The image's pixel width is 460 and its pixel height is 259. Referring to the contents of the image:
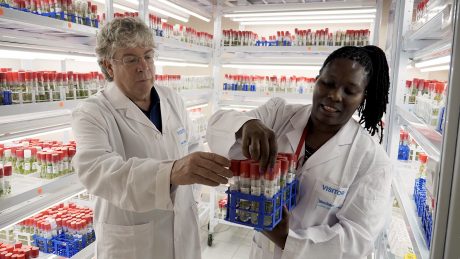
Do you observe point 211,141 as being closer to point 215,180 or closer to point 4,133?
point 215,180

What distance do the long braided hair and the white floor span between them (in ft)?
9.39

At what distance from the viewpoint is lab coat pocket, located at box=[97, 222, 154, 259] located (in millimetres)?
1572

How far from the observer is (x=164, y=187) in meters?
1.04

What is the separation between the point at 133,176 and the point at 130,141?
1.68 ft

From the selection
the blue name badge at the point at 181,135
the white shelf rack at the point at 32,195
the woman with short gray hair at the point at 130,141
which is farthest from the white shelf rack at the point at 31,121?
the blue name badge at the point at 181,135

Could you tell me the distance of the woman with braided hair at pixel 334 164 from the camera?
123 cm

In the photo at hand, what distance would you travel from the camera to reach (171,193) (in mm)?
1086

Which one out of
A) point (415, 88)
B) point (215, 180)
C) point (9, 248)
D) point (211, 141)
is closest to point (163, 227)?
point (211, 141)

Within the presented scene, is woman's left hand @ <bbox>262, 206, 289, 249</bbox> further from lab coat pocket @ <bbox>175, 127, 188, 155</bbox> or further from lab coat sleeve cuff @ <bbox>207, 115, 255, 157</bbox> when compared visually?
lab coat pocket @ <bbox>175, 127, 188, 155</bbox>

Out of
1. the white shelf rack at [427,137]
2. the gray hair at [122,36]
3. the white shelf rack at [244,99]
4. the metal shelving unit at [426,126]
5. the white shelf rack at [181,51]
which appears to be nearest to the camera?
the metal shelving unit at [426,126]

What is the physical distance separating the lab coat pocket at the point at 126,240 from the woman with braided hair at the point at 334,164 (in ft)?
1.91

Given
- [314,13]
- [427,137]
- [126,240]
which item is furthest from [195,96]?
[427,137]

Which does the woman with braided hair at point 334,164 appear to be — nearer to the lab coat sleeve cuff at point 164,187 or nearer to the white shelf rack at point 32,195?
the lab coat sleeve cuff at point 164,187

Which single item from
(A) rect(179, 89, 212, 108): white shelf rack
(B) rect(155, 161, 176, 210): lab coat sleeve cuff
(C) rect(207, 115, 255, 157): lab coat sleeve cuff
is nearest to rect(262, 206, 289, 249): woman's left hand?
(C) rect(207, 115, 255, 157): lab coat sleeve cuff
